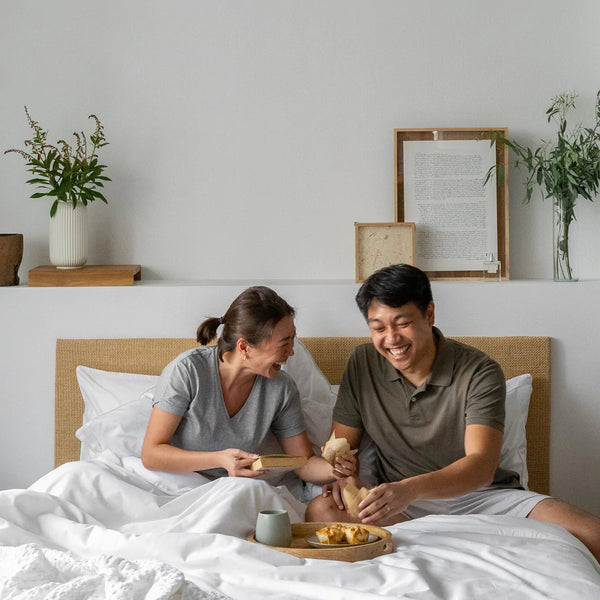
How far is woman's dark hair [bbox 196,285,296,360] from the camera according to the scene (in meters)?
2.47

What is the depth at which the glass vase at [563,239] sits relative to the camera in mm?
3135

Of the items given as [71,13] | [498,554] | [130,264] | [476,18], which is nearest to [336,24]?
[476,18]

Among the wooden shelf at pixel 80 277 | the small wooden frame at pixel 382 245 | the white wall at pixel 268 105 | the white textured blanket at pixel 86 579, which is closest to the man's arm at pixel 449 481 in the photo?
the white textured blanket at pixel 86 579

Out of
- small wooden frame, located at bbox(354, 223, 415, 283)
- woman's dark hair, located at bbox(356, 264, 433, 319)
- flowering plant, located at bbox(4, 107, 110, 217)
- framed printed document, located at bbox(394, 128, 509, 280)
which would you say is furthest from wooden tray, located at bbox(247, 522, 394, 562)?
flowering plant, located at bbox(4, 107, 110, 217)

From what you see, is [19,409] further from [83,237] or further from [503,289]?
[503,289]

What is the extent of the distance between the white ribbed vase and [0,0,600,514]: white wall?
0.62 feet

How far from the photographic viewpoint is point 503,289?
3.05 meters

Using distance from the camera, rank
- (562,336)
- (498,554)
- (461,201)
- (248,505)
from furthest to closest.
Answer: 1. (461,201)
2. (562,336)
3. (248,505)
4. (498,554)

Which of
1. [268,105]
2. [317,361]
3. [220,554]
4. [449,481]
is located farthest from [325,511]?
[268,105]

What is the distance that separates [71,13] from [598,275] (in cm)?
227

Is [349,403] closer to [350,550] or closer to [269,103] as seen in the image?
[350,550]

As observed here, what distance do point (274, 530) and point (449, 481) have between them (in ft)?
1.66

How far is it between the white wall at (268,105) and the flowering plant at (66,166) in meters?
0.06

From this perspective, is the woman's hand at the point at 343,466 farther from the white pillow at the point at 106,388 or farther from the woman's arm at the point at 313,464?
→ the white pillow at the point at 106,388
